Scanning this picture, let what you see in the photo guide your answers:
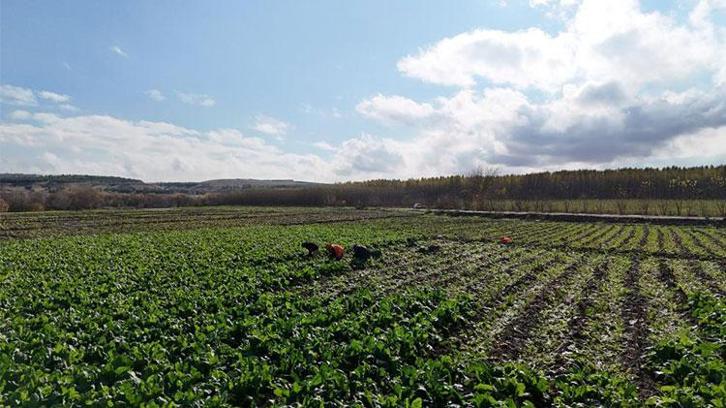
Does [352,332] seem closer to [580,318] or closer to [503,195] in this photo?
[580,318]

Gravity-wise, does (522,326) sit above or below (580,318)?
below

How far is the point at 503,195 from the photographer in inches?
4011

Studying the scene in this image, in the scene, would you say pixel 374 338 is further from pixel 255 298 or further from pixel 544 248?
pixel 544 248

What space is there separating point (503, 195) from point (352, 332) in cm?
9798

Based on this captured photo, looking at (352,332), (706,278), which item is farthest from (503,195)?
(352,332)

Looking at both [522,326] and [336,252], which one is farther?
[336,252]

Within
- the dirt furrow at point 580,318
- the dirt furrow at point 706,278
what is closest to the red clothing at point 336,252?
the dirt furrow at point 580,318

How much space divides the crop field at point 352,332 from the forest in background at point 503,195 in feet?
166

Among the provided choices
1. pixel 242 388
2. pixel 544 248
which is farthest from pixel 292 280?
pixel 544 248

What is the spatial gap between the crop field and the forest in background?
50.5 m

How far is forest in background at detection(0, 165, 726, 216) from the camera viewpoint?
6850 centimetres

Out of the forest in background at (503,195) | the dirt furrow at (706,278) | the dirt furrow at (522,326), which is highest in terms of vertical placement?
the forest in background at (503,195)

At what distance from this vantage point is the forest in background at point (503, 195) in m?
68.5

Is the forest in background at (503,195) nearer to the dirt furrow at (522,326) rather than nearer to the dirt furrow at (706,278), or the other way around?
the dirt furrow at (706,278)
